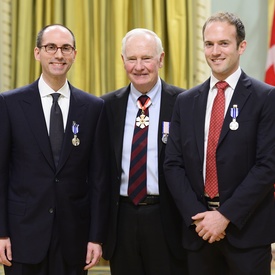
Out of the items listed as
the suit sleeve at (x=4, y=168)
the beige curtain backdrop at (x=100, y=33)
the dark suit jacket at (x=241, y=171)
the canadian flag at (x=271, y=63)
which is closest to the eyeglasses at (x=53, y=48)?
the suit sleeve at (x=4, y=168)

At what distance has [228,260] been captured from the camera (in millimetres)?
2840

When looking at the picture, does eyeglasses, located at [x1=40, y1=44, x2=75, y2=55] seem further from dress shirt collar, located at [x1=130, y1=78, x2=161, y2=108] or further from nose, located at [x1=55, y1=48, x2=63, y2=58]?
dress shirt collar, located at [x1=130, y1=78, x2=161, y2=108]

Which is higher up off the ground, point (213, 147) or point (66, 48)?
point (66, 48)

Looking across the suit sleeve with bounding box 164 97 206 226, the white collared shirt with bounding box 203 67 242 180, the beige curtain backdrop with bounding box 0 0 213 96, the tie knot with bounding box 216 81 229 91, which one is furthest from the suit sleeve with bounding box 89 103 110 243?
the beige curtain backdrop with bounding box 0 0 213 96

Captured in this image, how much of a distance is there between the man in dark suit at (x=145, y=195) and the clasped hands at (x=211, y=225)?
42 centimetres

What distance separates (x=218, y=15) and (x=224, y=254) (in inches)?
48.5

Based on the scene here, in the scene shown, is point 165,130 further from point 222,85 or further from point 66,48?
point 66,48

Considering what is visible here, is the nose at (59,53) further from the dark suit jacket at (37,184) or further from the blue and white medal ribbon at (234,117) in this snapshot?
the blue and white medal ribbon at (234,117)

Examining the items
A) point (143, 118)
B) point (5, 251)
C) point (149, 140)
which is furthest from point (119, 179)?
point (5, 251)

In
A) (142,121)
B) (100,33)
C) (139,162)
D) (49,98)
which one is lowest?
(139,162)

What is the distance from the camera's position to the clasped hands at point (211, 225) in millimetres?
2770

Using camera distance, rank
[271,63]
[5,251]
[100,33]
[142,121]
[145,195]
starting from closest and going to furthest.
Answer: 1. [5,251]
2. [145,195]
3. [142,121]
4. [271,63]
5. [100,33]

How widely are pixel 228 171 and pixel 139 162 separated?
0.62 meters

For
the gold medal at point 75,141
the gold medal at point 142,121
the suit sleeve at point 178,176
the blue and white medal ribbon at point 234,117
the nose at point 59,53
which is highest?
the nose at point 59,53
